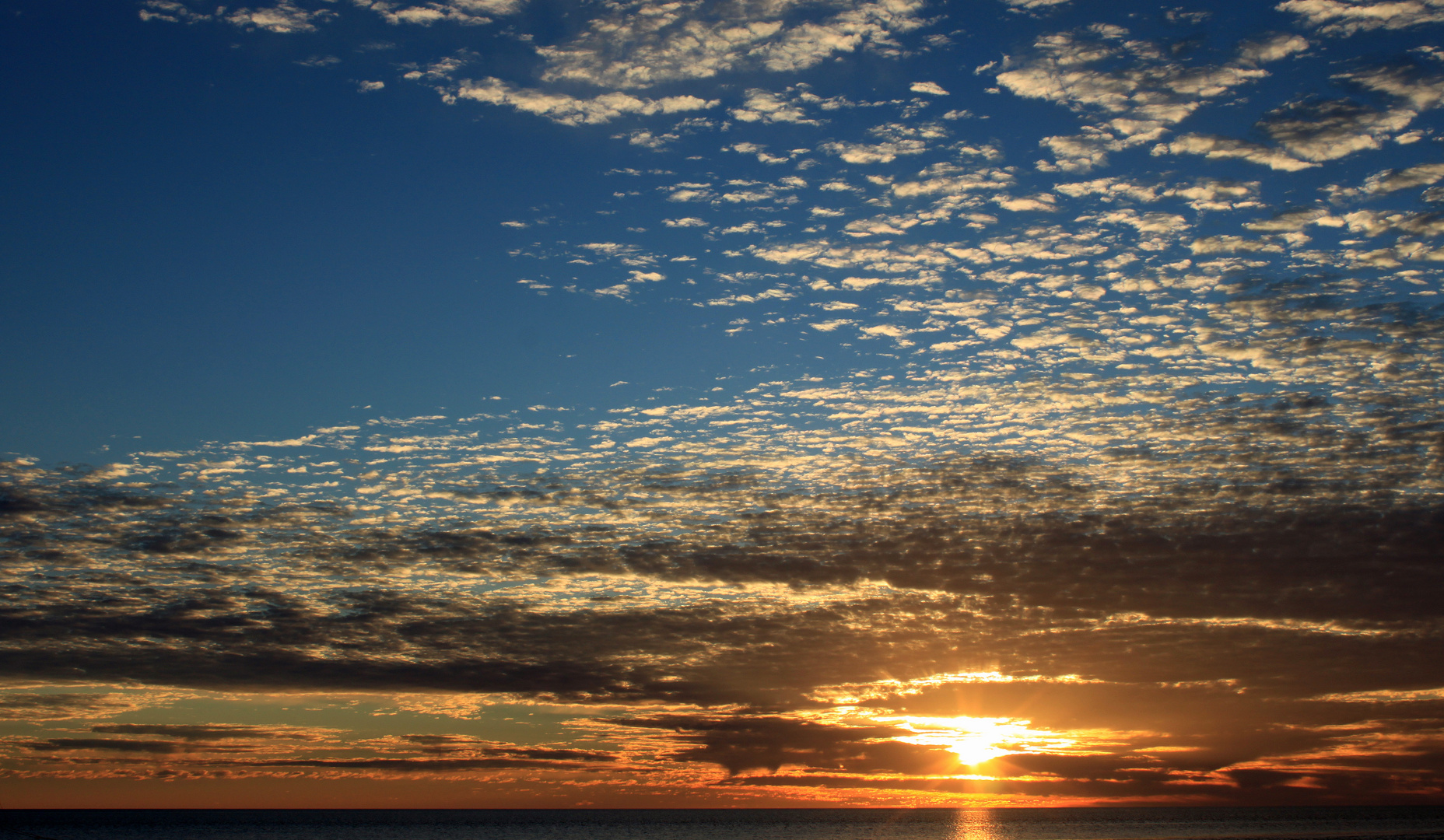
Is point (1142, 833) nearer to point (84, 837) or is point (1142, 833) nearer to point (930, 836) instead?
point (930, 836)

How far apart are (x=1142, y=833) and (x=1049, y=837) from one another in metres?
18.6

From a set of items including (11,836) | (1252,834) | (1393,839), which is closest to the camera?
(1393,839)

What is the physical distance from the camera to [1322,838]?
12069cm

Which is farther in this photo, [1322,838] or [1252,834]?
[1252,834]

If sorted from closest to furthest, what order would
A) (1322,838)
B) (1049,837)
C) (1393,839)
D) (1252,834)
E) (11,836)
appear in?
(1393,839), (1322,838), (1252,834), (11,836), (1049,837)

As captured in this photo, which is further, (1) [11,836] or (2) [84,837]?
(2) [84,837]

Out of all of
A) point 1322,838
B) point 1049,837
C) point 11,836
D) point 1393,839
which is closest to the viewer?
point 1393,839

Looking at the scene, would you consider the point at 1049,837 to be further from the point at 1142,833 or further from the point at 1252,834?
the point at 1252,834

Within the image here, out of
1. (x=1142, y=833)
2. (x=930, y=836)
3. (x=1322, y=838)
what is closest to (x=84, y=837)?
(x=930, y=836)

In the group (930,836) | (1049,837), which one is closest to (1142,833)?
(1049,837)

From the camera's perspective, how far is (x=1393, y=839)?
112062 mm

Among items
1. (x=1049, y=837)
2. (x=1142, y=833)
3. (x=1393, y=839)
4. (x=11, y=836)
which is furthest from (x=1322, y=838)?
(x=11, y=836)

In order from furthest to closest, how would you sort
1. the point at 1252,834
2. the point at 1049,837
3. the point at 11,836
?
the point at 1049,837 < the point at 11,836 < the point at 1252,834

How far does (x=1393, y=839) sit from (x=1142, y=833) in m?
72.2
